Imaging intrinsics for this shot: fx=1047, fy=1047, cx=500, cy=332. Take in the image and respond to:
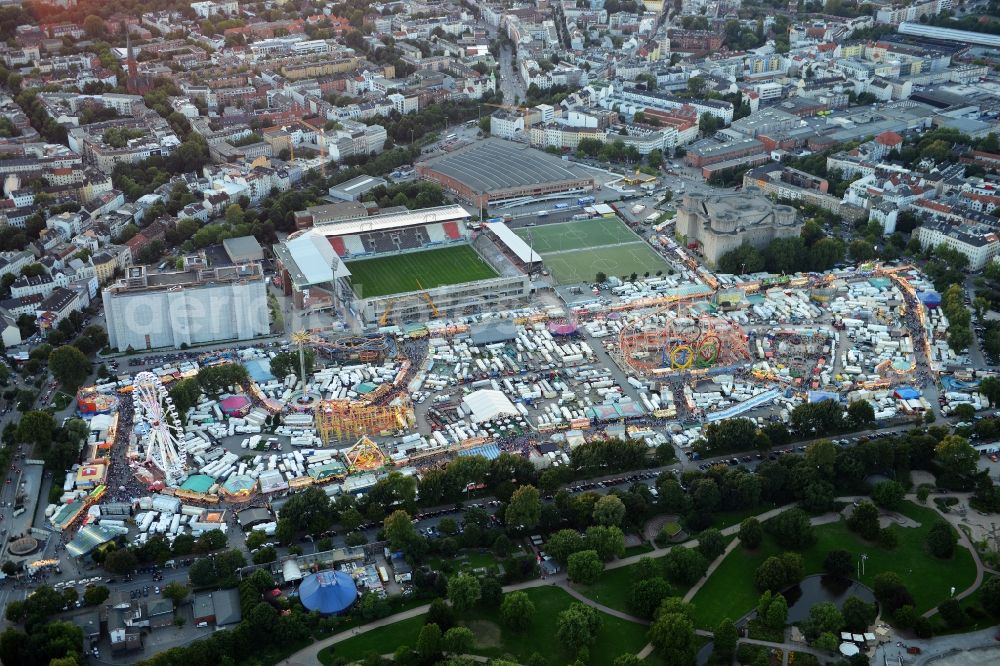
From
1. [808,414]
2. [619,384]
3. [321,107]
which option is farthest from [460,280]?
[321,107]

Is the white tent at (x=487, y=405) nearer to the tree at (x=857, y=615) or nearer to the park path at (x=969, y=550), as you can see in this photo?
the tree at (x=857, y=615)

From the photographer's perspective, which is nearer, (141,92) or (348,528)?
(348,528)

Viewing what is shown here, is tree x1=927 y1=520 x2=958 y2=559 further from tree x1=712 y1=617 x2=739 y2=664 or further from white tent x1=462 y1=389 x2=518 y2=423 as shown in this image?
white tent x1=462 y1=389 x2=518 y2=423

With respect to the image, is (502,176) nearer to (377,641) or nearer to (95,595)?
(377,641)

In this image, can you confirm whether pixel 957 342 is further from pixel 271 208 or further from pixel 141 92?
pixel 141 92

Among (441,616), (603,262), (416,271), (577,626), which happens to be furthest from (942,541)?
(416,271)

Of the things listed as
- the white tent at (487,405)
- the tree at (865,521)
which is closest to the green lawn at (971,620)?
Result: the tree at (865,521)
